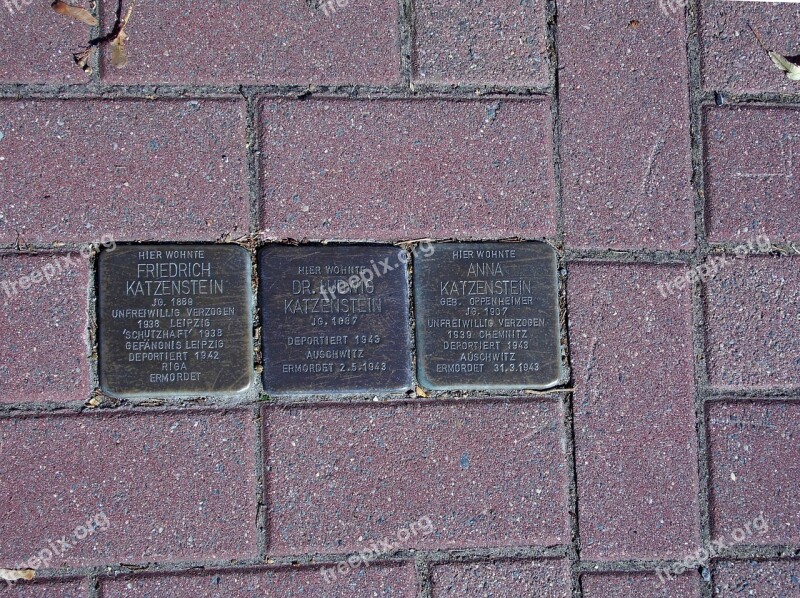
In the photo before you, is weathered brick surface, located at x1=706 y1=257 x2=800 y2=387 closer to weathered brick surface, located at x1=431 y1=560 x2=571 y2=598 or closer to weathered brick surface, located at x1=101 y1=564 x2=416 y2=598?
weathered brick surface, located at x1=431 y1=560 x2=571 y2=598

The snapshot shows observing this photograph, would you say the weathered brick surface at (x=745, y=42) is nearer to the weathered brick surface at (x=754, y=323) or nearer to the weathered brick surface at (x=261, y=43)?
the weathered brick surface at (x=754, y=323)

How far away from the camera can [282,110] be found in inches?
80.2

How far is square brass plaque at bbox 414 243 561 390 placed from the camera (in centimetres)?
202

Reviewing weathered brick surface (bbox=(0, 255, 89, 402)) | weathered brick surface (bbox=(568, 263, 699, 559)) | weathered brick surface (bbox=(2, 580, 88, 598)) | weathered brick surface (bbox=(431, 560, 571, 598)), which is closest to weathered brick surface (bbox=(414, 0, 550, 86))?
weathered brick surface (bbox=(568, 263, 699, 559))

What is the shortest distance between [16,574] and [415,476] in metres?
1.29

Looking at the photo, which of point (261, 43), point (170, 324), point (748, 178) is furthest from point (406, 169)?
point (748, 178)

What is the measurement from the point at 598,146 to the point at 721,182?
17.1 inches

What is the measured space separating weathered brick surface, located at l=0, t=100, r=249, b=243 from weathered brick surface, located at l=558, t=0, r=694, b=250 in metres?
1.10

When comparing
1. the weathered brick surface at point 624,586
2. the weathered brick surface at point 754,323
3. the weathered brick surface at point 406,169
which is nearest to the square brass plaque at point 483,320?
the weathered brick surface at point 406,169

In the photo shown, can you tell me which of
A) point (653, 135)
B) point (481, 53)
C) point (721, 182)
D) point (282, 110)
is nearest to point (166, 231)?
point (282, 110)

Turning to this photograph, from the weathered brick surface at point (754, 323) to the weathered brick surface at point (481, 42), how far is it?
939 mm

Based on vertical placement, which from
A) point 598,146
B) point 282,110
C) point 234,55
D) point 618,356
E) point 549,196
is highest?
point 234,55

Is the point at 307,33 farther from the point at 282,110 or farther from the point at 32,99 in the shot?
the point at 32,99

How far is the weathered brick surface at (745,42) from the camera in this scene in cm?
214
